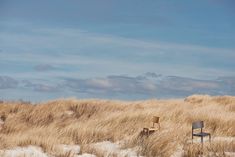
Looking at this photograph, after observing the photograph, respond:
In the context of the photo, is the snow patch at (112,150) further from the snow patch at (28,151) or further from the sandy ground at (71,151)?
the snow patch at (28,151)

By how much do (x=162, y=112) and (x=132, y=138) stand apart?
16.1 feet

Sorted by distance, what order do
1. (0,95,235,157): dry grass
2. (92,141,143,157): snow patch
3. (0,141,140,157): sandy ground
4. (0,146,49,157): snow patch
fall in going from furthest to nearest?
(0,95,235,157): dry grass, (92,141,143,157): snow patch, (0,146,49,157): snow patch, (0,141,140,157): sandy ground

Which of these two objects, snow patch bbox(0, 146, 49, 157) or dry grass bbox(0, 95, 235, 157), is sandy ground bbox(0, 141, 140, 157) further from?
dry grass bbox(0, 95, 235, 157)

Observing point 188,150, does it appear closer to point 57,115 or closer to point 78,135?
point 78,135

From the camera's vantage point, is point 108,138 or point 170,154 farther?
point 108,138

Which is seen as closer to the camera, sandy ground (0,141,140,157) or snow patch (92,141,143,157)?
sandy ground (0,141,140,157)

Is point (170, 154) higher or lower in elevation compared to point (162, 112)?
lower

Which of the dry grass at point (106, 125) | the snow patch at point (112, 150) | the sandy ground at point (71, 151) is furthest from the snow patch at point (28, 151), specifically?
the snow patch at point (112, 150)

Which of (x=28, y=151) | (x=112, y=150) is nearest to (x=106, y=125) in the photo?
(x=112, y=150)

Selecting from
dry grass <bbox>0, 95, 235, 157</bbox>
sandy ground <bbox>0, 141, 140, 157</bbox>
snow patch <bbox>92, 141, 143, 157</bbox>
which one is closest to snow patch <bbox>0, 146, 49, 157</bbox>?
sandy ground <bbox>0, 141, 140, 157</bbox>

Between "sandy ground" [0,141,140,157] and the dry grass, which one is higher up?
the dry grass

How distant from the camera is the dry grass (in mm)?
12102

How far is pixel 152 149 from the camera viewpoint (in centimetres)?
1194

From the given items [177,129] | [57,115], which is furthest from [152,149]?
[57,115]
